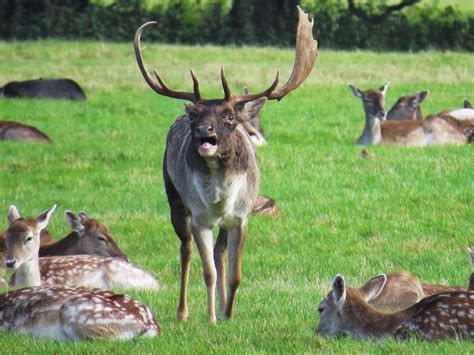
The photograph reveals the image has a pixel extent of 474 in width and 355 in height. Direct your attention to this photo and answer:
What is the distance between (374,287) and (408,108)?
13864mm

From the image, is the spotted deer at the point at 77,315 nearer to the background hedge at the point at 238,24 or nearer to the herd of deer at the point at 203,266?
the herd of deer at the point at 203,266

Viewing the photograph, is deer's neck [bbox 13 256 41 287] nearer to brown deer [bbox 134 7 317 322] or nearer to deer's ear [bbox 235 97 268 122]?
brown deer [bbox 134 7 317 322]

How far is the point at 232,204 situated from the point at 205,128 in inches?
27.4

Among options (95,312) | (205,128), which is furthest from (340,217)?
(95,312)

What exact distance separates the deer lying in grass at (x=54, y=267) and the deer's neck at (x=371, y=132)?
8.53 meters

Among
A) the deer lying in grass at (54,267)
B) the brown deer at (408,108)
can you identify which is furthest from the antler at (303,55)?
the brown deer at (408,108)

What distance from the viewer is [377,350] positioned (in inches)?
284

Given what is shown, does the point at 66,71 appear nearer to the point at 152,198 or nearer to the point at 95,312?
the point at 152,198

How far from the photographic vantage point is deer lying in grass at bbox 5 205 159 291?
10242mm

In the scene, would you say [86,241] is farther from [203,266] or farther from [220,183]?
[220,183]

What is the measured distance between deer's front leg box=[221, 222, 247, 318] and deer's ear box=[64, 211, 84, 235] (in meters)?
3.20

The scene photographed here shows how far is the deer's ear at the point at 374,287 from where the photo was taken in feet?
28.0

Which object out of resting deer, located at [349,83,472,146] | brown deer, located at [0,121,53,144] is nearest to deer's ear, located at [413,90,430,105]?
resting deer, located at [349,83,472,146]

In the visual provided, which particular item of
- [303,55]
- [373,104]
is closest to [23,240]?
[303,55]
